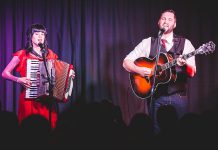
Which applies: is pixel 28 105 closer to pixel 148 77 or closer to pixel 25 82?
pixel 25 82

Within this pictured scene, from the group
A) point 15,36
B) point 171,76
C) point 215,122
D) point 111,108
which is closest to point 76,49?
point 15,36

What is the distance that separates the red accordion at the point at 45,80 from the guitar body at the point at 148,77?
117 centimetres

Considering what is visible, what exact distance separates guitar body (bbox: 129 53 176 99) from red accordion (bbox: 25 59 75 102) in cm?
117

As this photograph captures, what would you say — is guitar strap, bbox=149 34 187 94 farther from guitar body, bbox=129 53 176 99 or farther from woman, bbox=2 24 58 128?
woman, bbox=2 24 58 128

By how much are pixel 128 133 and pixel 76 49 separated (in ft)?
15.2

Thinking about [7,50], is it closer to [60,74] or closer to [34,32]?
[34,32]

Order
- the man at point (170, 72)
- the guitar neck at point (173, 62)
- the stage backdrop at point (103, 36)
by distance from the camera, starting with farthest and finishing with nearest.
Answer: the stage backdrop at point (103, 36)
the man at point (170, 72)
the guitar neck at point (173, 62)

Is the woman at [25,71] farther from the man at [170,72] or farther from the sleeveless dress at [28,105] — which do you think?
the man at [170,72]

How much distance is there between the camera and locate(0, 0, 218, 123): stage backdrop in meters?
7.05

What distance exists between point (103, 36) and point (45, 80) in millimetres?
2367

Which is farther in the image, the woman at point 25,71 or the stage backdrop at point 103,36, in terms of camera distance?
the stage backdrop at point 103,36

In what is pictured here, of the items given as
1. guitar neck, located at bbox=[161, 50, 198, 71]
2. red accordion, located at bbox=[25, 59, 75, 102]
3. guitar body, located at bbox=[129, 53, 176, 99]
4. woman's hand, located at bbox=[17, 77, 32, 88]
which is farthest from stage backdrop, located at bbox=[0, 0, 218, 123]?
guitar neck, located at bbox=[161, 50, 198, 71]

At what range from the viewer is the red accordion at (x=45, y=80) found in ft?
17.2

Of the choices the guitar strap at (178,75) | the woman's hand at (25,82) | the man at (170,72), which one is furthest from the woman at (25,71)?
the guitar strap at (178,75)
